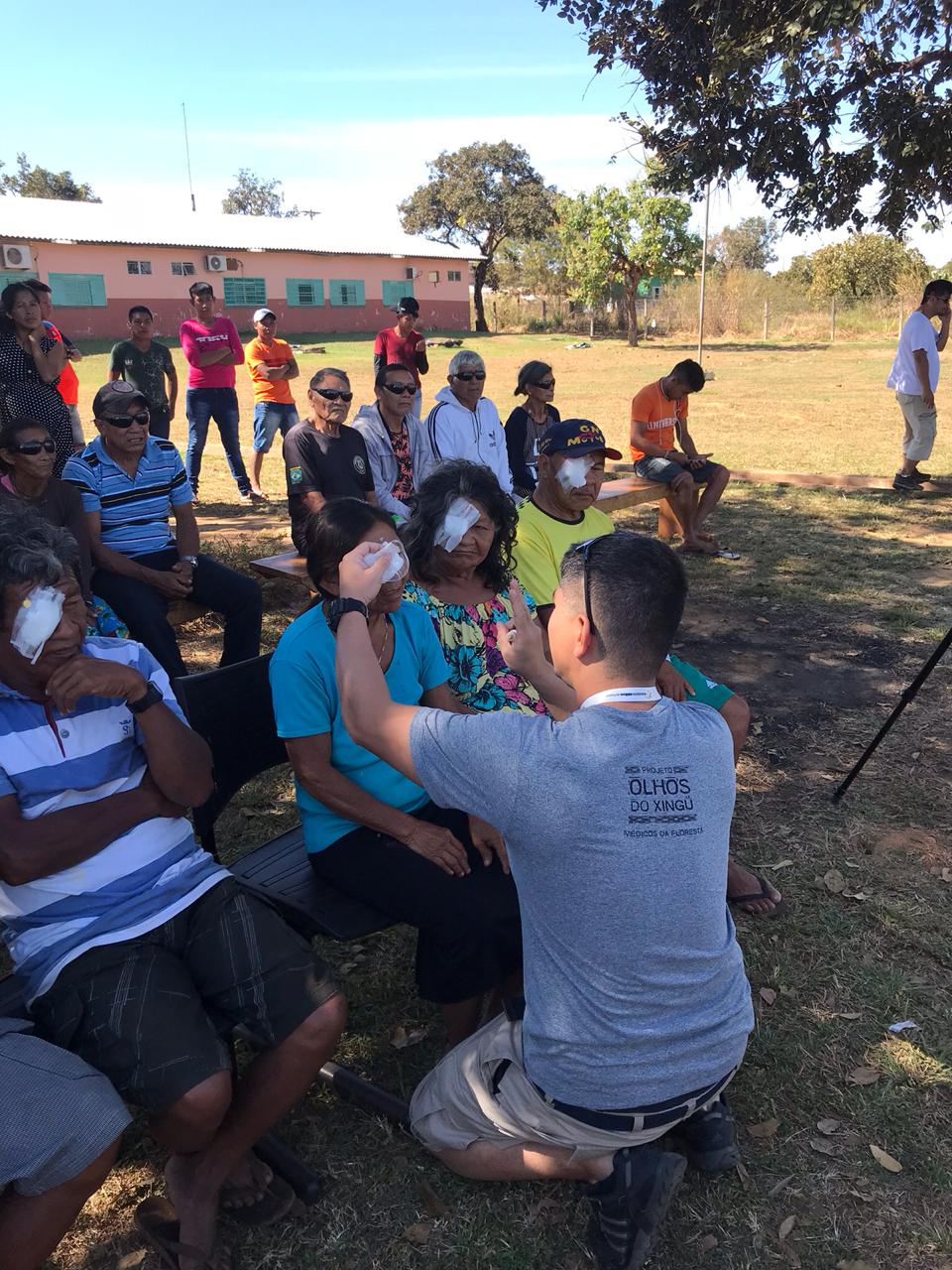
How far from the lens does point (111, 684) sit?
87.6 inches

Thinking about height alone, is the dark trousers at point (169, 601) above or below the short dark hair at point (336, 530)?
below

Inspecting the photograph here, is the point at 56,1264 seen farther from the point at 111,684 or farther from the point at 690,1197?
the point at 690,1197

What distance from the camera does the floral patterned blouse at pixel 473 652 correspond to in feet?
10.1

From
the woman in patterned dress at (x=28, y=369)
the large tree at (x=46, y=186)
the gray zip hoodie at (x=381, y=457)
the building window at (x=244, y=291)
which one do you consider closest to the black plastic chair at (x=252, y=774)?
the gray zip hoodie at (x=381, y=457)

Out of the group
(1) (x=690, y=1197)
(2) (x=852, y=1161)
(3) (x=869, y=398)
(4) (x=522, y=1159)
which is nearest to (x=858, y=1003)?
(2) (x=852, y=1161)

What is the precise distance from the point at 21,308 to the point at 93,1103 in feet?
17.6

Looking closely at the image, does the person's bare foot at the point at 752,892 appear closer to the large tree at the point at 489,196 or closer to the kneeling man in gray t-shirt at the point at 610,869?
the kneeling man in gray t-shirt at the point at 610,869

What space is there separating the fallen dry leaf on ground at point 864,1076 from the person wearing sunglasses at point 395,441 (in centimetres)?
384

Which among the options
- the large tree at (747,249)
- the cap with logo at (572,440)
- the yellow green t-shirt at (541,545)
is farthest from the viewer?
the large tree at (747,249)

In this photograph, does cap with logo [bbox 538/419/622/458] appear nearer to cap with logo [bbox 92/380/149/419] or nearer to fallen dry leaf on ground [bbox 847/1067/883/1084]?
cap with logo [bbox 92/380/149/419]

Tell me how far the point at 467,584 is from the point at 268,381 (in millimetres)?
6971

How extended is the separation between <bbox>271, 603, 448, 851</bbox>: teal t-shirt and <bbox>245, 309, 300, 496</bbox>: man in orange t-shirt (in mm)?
7070

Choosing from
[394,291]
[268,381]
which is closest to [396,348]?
[268,381]

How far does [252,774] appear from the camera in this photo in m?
2.94
